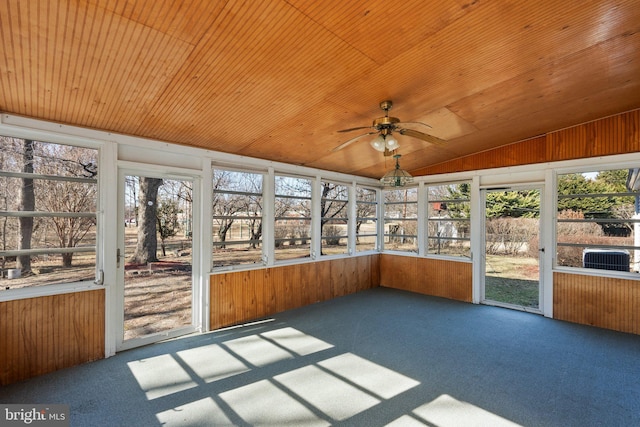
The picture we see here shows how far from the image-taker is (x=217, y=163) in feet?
13.5

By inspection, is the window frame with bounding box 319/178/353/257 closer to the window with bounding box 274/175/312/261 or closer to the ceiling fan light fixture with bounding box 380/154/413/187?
the window with bounding box 274/175/312/261

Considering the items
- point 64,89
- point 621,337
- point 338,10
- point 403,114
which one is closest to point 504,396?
point 621,337

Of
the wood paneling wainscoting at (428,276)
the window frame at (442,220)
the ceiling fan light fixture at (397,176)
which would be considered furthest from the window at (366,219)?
the ceiling fan light fixture at (397,176)

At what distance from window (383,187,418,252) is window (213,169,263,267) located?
320cm

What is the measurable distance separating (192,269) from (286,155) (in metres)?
2.11

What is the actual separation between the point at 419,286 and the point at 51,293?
5.64 m

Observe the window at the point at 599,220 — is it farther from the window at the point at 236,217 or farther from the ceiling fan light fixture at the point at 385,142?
the window at the point at 236,217

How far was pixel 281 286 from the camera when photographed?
15.8 ft

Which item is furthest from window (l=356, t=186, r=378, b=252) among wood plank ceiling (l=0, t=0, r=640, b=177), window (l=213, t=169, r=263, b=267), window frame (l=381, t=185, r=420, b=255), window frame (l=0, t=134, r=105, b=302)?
window frame (l=0, t=134, r=105, b=302)

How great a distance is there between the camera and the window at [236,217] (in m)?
4.16

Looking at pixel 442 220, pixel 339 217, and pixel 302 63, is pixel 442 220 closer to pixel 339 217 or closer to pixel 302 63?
pixel 339 217

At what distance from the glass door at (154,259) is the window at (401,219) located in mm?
4244

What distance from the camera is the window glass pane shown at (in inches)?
221

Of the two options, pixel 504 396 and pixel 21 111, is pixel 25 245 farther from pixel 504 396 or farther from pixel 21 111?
pixel 504 396
